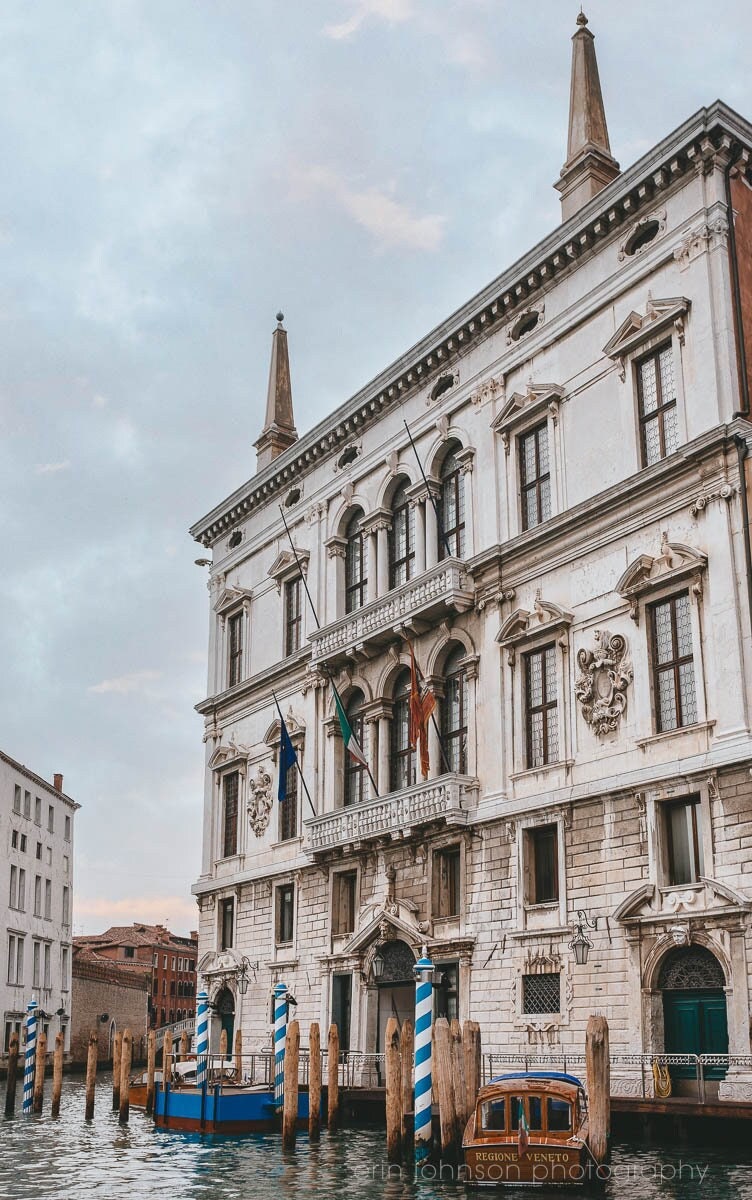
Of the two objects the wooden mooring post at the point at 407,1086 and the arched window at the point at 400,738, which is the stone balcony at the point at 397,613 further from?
the wooden mooring post at the point at 407,1086

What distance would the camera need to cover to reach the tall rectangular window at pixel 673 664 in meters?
21.7

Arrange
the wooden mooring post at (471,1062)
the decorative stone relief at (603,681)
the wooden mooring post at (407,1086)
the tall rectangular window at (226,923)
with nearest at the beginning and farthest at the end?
the wooden mooring post at (471,1062)
the wooden mooring post at (407,1086)
the decorative stone relief at (603,681)
the tall rectangular window at (226,923)

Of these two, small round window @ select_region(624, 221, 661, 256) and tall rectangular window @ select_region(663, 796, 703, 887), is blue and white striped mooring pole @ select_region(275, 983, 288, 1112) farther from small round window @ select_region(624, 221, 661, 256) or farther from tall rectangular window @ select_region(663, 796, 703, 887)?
small round window @ select_region(624, 221, 661, 256)

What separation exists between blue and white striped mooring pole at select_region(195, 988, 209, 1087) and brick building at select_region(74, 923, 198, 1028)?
5970cm

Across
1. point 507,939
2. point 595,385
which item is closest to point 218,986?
point 507,939

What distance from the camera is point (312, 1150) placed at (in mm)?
21391

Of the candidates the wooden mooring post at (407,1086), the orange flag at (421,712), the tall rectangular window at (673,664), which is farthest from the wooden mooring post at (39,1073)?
the tall rectangular window at (673,664)

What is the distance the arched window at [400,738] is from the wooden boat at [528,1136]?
11.7 m

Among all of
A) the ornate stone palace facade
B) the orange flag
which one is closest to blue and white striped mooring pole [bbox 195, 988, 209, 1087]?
the ornate stone palace facade

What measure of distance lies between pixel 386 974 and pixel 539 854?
5.33 meters

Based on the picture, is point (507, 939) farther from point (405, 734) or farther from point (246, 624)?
point (246, 624)

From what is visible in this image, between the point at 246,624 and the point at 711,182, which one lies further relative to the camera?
the point at 246,624

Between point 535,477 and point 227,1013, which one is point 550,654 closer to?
point 535,477

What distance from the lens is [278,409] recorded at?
38438mm
